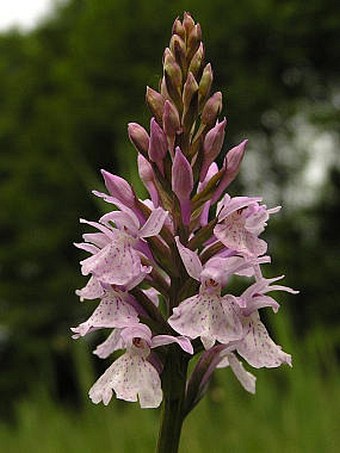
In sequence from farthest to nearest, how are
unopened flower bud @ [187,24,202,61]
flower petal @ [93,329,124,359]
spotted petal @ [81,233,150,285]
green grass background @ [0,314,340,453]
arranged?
green grass background @ [0,314,340,453] → flower petal @ [93,329,124,359] → unopened flower bud @ [187,24,202,61] → spotted petal @ [81,233,150,285]

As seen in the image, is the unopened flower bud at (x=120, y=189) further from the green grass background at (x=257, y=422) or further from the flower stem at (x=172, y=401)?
the green grass background at (x=257, y=422)

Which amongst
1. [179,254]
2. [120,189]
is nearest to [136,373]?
[179,254]

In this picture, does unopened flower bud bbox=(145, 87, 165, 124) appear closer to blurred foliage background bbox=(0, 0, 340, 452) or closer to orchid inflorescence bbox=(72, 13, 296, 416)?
orchid inflorescence bbox=(72, 13, 296, 416)

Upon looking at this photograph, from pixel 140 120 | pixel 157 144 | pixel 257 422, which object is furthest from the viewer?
pixel 140 120

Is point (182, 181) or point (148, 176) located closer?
point (182, 181)

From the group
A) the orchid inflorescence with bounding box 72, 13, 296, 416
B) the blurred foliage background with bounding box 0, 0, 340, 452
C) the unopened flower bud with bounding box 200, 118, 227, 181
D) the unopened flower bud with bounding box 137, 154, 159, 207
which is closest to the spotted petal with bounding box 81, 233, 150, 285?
the orchid inflorescence with bounding box 72, 13, 296, 416

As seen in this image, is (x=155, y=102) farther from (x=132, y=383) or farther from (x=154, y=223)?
(x=132, y=383)

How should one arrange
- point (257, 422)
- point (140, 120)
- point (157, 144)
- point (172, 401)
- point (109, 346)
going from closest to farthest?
point (172, 401), point (157, 144), point (109, 346), point (257, 422), point (140, 120)

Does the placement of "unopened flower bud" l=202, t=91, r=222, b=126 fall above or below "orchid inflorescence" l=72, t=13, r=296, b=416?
above
